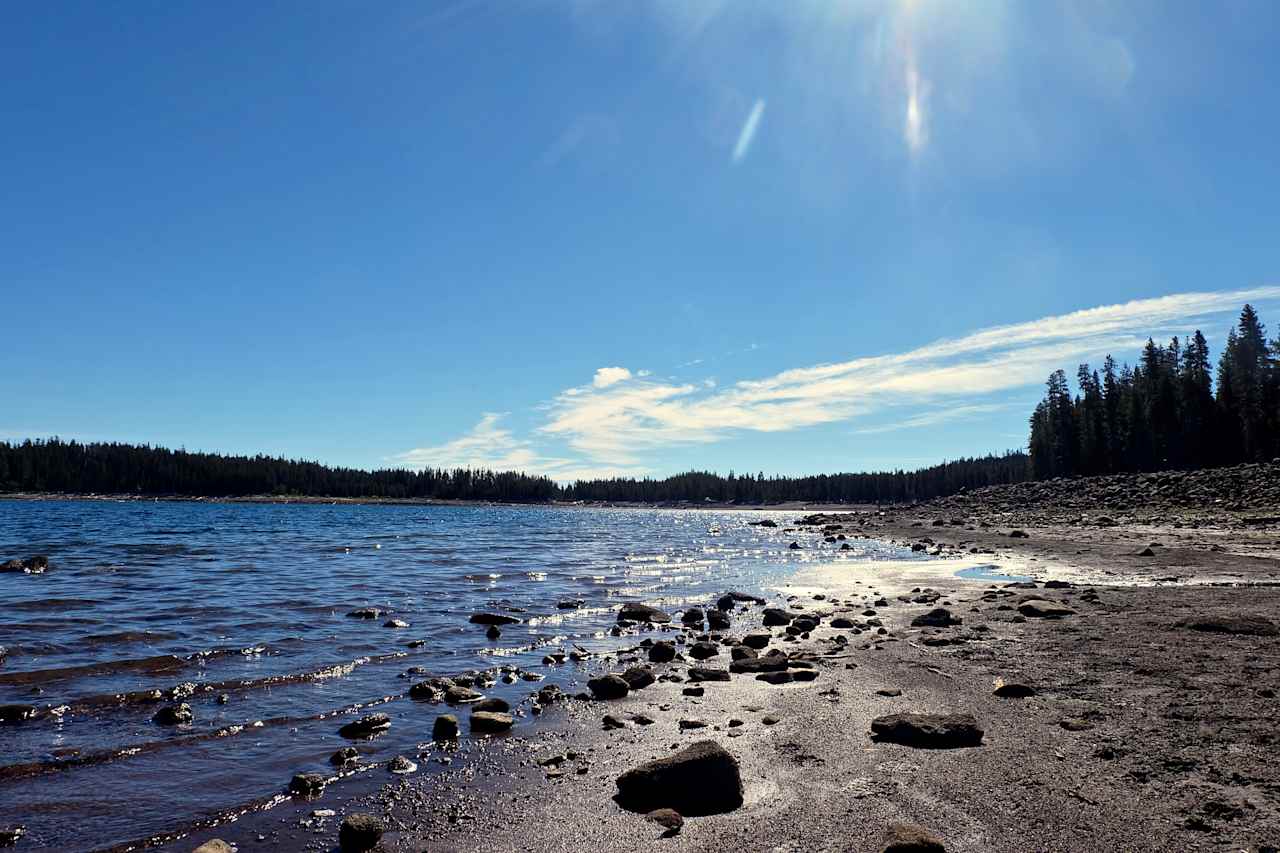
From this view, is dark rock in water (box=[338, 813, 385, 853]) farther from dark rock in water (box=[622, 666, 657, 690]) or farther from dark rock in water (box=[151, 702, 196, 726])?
dark rock in water (box=[622, 666, 657, 690])

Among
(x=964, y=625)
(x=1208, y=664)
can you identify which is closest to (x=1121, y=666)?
(x=1208, y=664)

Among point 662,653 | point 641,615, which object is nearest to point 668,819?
point 662,653

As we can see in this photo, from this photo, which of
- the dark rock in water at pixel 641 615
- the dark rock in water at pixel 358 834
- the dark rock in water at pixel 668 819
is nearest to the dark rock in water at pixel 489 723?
the dark rock in water at pixel 358 834

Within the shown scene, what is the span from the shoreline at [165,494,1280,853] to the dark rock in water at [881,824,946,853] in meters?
0.29

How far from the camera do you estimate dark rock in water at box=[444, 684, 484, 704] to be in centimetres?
1198

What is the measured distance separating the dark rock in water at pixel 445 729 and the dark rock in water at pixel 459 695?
171cm

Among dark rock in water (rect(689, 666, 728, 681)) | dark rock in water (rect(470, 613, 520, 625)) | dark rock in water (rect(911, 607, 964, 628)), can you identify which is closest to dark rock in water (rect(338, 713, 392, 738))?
dark rock in water (rect(689, 666, 728, 681))

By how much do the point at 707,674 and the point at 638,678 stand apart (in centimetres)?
142

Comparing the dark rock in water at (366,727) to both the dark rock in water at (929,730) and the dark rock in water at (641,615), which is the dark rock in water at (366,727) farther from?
the dark rock in water at (641,615)

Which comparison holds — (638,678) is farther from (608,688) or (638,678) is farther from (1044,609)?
(1044,609)

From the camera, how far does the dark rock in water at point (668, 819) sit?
6.89 metres

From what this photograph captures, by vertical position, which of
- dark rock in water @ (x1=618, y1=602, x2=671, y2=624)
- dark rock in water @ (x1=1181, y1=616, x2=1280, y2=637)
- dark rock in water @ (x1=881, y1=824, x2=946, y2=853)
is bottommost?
dark rock in water @ (x1=618, y1=602, x2=671, y2=624)

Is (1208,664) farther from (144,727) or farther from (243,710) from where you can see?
(144,727)

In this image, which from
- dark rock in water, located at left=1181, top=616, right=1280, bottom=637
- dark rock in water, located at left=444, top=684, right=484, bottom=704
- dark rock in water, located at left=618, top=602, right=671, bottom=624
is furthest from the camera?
dark rock in water, located at left=618, top=602, right=671, bottom=624
